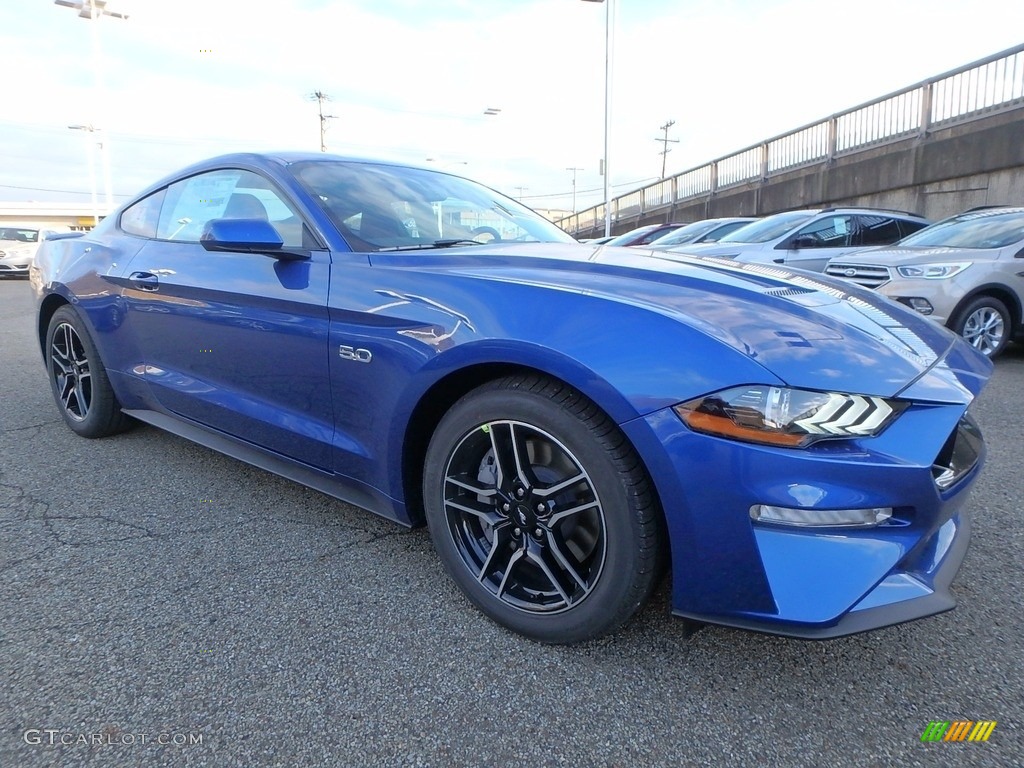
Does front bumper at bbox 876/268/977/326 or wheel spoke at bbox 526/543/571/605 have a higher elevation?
front bumper at bbox 876/268/977/326

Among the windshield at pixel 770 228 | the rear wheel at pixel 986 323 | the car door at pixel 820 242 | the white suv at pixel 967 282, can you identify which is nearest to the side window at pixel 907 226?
the car door at pixel 820 242

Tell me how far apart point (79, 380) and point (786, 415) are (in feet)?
12.3

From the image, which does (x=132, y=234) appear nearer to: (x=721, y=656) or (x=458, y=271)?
(x=458, y=271)

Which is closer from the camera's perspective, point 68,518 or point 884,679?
point 884,679

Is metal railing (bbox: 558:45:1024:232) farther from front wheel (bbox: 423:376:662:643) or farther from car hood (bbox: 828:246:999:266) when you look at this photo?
front wheel (bbox: 423:376:662:643)

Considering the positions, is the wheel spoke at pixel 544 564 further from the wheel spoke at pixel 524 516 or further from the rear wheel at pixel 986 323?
the rear wheel at pixel 986 323

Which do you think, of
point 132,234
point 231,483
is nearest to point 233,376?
point 231,483

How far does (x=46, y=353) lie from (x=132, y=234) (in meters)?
1.17

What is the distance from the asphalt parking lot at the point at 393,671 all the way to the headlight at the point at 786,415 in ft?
2.33

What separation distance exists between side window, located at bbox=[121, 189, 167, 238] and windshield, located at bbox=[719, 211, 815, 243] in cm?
673

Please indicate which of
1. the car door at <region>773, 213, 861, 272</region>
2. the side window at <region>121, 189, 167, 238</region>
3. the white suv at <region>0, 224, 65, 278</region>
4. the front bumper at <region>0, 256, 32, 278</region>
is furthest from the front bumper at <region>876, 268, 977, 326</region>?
the front bumper at <region>0, 256, 32, 278</region>

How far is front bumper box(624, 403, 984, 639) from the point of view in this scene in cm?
148

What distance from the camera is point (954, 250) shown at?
6180mm

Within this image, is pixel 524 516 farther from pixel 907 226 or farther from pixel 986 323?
pixel 907 226
